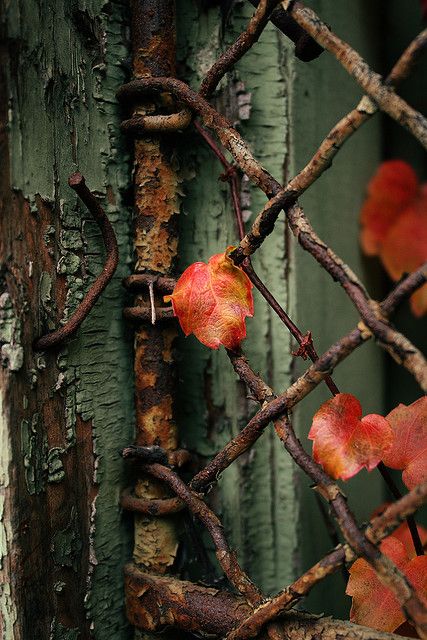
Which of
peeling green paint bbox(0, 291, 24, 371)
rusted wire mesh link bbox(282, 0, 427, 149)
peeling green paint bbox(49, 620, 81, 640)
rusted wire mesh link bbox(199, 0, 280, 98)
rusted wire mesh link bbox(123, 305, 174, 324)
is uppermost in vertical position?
rusted wire mesh link bbox(199, 0, 280, 98)

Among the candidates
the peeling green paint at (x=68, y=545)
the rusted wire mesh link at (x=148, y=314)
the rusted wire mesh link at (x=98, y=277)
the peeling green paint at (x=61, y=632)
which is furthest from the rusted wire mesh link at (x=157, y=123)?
the peeling green paint at (x=61, y=632)

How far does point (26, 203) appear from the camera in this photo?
63 cm

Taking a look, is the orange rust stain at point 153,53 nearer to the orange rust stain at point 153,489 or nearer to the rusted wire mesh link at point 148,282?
the rusted wire mesh link at point 148,282

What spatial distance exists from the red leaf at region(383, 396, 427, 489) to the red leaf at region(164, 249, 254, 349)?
19cm

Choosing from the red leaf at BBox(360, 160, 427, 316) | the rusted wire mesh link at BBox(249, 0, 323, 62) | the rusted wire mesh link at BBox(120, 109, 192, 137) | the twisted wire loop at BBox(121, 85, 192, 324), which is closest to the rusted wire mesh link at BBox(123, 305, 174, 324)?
the twisted wire loop at BBox(121, 85, 192, 324)

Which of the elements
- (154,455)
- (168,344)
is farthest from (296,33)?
(154,455)

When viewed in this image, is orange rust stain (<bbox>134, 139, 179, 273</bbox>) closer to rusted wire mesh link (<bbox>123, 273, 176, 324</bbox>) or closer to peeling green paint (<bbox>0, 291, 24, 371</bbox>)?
rusted wire mesh link (<bbox>123, 273, 176, 324</bbox>)

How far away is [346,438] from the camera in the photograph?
577mm

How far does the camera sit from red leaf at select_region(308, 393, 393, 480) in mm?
564

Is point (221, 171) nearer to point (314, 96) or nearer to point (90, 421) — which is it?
point (314, 96)

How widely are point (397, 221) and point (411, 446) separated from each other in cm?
72

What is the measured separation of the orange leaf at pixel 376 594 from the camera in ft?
1.99

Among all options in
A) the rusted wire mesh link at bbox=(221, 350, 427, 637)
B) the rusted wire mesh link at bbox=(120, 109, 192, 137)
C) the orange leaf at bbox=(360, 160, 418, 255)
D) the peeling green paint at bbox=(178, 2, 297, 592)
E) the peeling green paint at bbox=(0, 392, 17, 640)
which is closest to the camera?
the rusted wire mesh link at bbox=(221, 350, 427, 637)

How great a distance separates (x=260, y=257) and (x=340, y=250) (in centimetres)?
27
